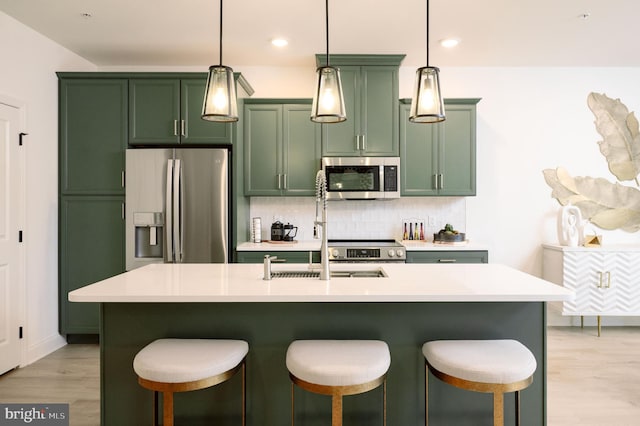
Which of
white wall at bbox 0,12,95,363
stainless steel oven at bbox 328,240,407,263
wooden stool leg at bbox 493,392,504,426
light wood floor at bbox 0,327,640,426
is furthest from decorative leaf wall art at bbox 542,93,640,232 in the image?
white wall at bbox 0,12,95,363

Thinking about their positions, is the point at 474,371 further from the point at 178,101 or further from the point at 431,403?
the point at 178,101

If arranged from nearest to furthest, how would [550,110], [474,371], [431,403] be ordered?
[474,371], [431,403], [550,110]

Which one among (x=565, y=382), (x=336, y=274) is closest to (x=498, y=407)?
(x=336, y=274)

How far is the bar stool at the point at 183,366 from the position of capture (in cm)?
174

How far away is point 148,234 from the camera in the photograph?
3.97 metres

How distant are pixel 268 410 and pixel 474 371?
3.40 ft

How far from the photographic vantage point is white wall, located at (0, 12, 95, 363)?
11.5 ft

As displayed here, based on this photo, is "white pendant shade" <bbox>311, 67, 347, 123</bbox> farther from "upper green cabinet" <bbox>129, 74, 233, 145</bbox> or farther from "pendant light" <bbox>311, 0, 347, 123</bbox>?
"upper green cabinet" <bbox>129, 74, 233, 145</bbox>

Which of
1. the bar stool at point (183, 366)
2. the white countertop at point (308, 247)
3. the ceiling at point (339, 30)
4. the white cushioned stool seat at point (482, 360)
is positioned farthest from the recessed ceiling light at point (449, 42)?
the bar stool at point (183, 366)

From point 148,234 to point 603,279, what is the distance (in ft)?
14.0

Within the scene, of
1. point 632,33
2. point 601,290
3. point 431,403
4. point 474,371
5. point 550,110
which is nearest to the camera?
point 474,371

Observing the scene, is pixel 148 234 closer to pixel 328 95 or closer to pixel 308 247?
pixel 308 247

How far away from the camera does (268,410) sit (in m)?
2.20

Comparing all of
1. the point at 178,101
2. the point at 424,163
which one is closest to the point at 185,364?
the point at 178,101
